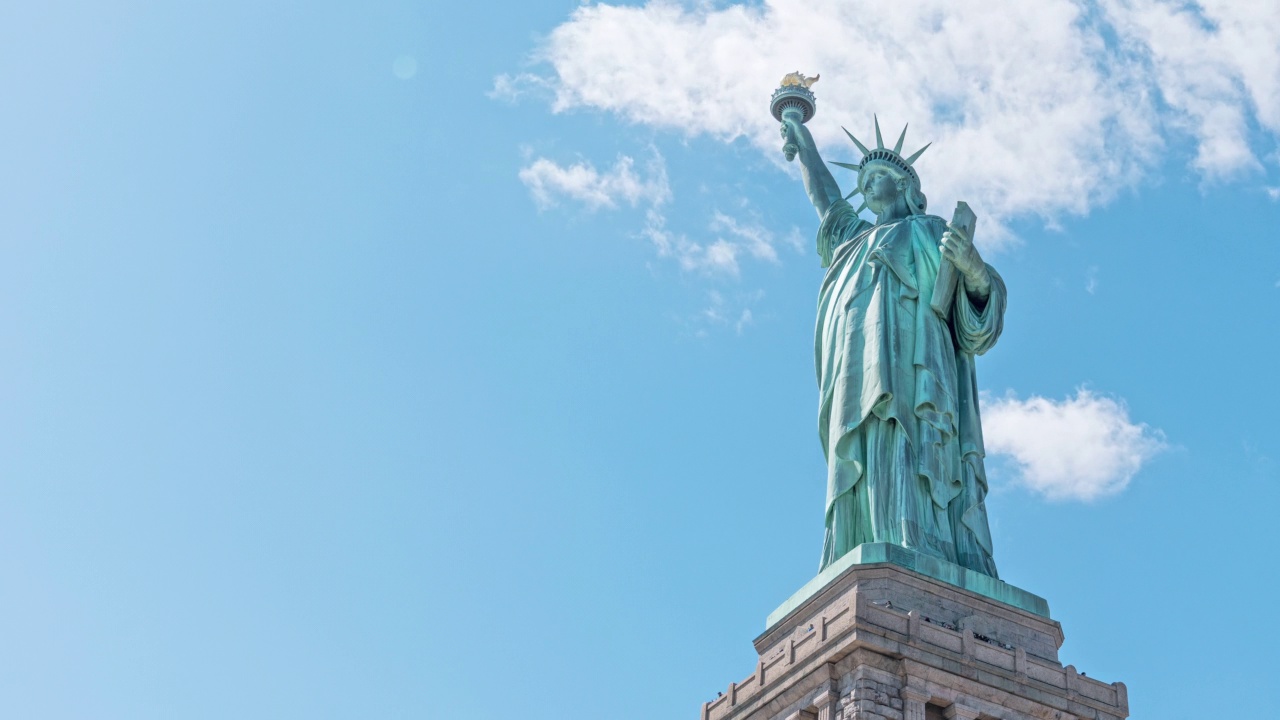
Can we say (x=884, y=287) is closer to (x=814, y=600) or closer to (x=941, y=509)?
(x=941, y=509)

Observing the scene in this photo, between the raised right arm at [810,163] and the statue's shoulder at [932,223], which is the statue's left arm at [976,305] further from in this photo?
the raised right arm at [810,163]

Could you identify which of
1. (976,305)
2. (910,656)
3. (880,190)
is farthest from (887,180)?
(910,656)

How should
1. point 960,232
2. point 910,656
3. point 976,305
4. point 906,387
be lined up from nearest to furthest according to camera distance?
point 910,656, point 906,387, point 960,232, point 976,305

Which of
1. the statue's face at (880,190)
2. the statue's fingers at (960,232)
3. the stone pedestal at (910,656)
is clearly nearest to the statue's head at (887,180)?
the statue's face at (880,190)

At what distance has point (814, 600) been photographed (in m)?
25.9

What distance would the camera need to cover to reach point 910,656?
23.8 meters

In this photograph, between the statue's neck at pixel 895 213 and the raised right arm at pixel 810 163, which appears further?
the raised right arm at pixel 810 163

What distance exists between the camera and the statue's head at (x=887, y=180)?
3203cm

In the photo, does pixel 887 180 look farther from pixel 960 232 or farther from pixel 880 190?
pixel 960 232

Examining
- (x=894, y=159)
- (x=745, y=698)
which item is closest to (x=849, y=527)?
(x=745, y=698)

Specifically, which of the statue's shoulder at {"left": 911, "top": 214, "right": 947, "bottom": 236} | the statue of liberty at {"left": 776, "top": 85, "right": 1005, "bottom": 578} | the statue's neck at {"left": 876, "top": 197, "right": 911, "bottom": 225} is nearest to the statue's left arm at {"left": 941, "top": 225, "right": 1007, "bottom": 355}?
the statue of liberty at {"left": 776, "top": 85, "right": 1005, "bottom": 578}

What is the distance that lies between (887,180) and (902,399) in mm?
5759

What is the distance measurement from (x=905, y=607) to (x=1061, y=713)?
8.24ft

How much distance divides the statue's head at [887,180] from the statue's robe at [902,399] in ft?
3.43
